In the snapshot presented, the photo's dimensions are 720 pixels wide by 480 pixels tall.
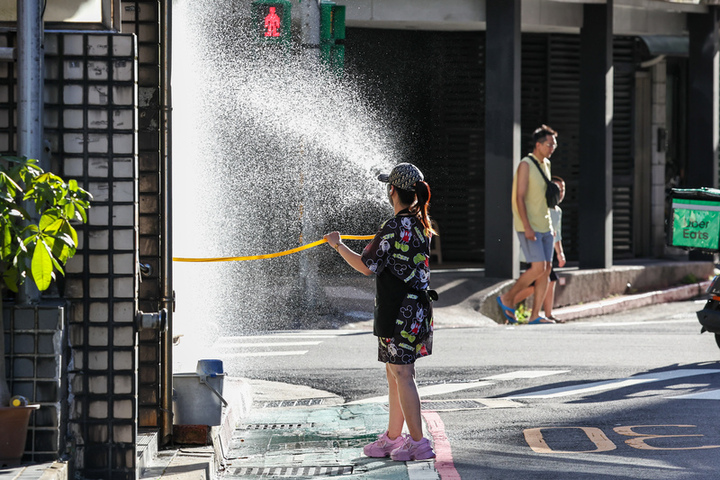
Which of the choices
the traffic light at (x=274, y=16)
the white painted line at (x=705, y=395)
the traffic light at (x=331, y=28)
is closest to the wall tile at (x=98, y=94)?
the white painted line at (x=705, y=395)

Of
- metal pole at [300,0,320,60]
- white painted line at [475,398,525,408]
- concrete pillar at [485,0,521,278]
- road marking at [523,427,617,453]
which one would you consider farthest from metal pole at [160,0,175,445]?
concrete pillar at [485,0,521,278]

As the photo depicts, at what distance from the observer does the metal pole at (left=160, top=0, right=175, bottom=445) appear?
230 inches

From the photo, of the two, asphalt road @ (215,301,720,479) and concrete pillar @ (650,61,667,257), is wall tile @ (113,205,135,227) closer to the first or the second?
asphalt road @ (215,301,720,479)

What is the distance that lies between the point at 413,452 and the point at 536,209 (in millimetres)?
6933

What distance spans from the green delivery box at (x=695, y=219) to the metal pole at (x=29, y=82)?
660 centimetres

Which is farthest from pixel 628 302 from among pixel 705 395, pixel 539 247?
pixel 705 395

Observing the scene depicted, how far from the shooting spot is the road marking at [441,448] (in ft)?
19.4

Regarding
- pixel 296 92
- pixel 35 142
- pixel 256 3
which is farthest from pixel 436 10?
pixel 35 142

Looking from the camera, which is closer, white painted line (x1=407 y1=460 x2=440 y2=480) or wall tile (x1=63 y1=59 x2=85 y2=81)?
wall tile (x1=63 y1=59 x2=85 y2=81)

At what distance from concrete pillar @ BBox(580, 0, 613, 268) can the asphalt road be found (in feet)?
12.2

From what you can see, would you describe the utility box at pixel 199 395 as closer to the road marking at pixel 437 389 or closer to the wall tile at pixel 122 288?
the wall tile at pixel 122 288

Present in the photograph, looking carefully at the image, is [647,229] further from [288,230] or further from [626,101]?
[288,230]

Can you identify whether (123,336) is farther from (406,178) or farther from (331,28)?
(331,28)

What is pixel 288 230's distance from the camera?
52.9 ft
